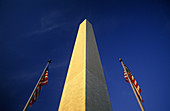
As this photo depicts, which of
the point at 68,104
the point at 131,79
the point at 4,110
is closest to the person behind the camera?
the point at 68,104

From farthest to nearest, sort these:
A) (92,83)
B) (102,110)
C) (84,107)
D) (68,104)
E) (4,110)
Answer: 1. (4,110)
2. (92,83)
3. (68,104)
4. (102,110)
5. (84,107)

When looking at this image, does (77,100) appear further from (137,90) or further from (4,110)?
(4,110)

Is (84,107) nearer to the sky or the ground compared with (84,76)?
nearer to the ground

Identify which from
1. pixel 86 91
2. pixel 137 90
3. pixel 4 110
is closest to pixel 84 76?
pixel 86 91

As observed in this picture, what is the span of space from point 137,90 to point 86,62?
3.79 meters

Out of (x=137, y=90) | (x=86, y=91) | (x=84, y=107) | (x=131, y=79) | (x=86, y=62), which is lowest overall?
(x=84, y=107)

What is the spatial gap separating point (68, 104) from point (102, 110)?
1729 millimetres

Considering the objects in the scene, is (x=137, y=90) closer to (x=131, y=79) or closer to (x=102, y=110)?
(x=131, y=79)

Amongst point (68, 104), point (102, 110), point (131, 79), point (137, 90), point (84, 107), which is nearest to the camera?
point (84, 107)

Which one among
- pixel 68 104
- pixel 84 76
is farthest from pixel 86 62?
pixel 68 104

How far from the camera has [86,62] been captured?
6.98 m

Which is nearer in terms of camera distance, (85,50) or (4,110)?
(85,50)

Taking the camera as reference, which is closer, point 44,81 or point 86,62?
point 86,62

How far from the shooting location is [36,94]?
23.0ft
